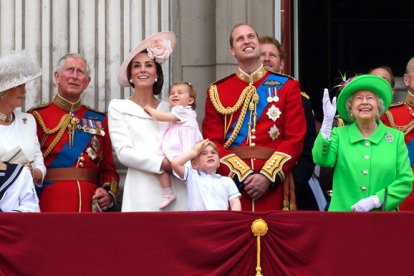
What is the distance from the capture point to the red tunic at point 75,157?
36.7ft

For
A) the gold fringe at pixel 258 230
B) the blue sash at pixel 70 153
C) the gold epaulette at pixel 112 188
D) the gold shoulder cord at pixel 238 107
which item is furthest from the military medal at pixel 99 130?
the gold fringe at pixel 258 230

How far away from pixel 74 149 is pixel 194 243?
1.62 metres

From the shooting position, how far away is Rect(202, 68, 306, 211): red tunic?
10875mm

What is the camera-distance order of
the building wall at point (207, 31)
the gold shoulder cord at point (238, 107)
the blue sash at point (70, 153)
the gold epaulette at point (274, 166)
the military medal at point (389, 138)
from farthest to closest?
1. the building wall at point (207, 31)
2. the blue sash at point (70, 153)
3. the gold shoulder cord at point (238, 107)
4. the gold epaulette at point (274, 166)
5. the military medal at point (389, 138)

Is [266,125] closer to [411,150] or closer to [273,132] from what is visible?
[273,132]

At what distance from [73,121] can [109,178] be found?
45cm

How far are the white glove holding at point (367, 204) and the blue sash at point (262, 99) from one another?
1.00 meters

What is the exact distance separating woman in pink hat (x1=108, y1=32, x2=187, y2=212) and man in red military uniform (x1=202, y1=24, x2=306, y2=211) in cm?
36

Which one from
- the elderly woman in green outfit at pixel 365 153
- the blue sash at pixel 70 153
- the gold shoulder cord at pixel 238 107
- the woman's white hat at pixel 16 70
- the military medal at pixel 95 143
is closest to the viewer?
the elderly woman in green outfit at pixel 365 153

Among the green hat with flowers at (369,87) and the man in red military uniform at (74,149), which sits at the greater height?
the green hat with flowers at (369,87)

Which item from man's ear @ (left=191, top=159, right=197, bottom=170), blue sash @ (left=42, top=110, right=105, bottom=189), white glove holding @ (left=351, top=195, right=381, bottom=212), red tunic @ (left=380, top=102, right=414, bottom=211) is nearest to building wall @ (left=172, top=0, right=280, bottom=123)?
blue sash @ (left=42, top=110, right=105, bottom=189)

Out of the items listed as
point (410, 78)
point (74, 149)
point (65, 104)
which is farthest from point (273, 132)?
point (65, 104)

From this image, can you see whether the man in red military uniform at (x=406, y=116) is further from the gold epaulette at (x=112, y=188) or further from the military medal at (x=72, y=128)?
the military medal at (x=72, y=128)

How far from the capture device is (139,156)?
10867mm
